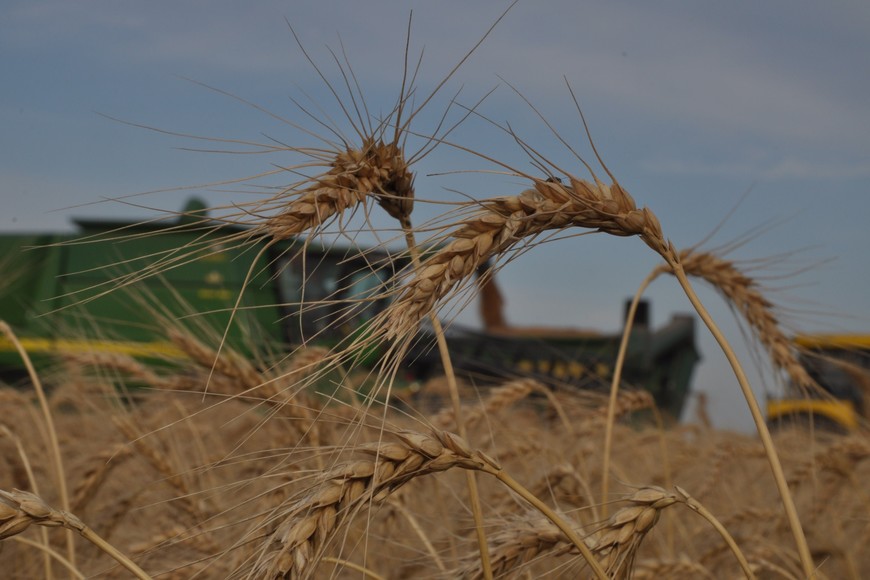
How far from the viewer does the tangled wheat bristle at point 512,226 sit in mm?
1111

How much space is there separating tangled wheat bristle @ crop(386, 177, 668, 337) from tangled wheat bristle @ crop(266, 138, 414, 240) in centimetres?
18

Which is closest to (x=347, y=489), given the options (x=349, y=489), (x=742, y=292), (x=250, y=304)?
(x=349, y=489)

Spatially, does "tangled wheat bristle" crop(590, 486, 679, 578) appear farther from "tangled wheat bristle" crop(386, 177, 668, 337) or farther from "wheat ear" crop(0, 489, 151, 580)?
"wheat ear" crop(0, 489, 151, 580)

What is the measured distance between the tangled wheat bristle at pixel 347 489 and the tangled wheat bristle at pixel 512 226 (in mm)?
167

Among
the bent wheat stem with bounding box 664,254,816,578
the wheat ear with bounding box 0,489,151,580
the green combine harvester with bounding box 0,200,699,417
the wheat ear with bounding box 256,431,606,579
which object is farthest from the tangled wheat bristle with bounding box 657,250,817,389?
the green combine harvester with bounding box 0,200,699,417

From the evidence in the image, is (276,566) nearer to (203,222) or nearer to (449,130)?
(203,222)

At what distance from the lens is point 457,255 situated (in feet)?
3.73

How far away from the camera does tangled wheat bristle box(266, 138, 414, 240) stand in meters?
1.31

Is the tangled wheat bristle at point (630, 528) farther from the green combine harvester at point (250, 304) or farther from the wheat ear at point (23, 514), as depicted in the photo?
the green combine harvester at point (250, 304)

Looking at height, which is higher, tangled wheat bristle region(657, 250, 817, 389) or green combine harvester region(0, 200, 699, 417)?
tangled wheat bristle region(657, 250, 817, 389)

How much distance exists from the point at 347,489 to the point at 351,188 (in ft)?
1.59

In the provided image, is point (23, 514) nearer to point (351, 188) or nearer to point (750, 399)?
point (351, 188)

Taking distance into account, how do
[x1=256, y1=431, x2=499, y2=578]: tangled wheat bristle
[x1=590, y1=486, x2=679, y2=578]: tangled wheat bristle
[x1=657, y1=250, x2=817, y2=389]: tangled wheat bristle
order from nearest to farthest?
[x1=256, y1=431, x2=499, y2=578]: tangled wheat bristle
[x1=590, y1=486, x2=679, y2=578]: tangled wheat bristle
[x1=657, y1=250, x2=817, y2=389]: tangled wheat bristle

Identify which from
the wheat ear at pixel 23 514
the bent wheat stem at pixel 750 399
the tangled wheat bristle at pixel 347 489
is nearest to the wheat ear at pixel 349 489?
the tangled wheat bristle at pixel 347 489
